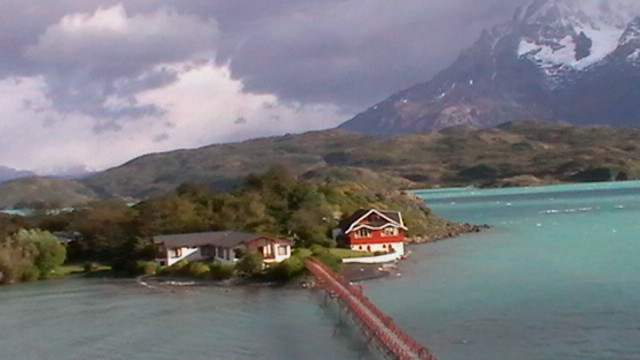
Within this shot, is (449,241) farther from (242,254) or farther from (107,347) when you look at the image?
(107,347)

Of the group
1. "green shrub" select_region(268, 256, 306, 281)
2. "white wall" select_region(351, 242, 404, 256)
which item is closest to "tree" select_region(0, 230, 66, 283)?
"green shrub" select_region(268, 256, 306, 281)

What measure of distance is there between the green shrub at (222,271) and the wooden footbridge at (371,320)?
5.16 meters

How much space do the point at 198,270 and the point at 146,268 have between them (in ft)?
18.6

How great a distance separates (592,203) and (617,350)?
97.4 meters

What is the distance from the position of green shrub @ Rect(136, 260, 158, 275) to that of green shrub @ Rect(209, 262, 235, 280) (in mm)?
6321

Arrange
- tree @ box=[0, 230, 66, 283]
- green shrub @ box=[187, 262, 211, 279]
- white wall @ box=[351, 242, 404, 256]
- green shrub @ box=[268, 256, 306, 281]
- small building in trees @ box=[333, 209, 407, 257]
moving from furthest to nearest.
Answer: small building in trees @ box=[333, 209, 407, 257]
white wall @ box=[351, 242, 404, 256]
tree @ box=[0, 230, 66, 283]
green shrub @ box=[187, 262, 211, 279]
green shrub @ box=[268, 256, 306, 281]

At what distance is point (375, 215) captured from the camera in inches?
2482

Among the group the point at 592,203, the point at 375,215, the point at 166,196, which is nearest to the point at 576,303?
the point at 375,215

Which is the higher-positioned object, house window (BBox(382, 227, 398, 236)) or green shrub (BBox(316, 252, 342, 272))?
house window (BBox(382, 227, 398, 236))

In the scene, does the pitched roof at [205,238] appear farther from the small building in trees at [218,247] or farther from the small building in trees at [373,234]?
the small building in trees at [373,234]

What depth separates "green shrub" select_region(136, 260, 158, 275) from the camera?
5572cm

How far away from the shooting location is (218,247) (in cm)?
5553

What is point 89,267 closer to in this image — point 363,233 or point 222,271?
point 222,271

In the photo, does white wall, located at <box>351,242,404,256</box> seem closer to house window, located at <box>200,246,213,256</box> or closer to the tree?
house window, located at <box>200,246,213,256</box>
